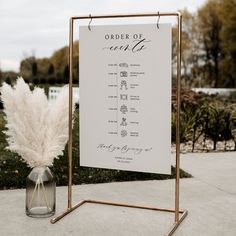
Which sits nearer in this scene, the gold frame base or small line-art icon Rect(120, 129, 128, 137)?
the gold frame base

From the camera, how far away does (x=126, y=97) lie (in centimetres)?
348

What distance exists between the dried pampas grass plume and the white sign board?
273mm

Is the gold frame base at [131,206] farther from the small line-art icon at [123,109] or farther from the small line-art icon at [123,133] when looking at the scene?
the small line-art icon at [123,109]

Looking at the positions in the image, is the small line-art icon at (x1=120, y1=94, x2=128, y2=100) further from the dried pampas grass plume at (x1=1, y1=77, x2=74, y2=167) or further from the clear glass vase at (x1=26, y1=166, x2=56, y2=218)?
the clear glass vase at (x1=26, y1=166, x2=56, y2=218)

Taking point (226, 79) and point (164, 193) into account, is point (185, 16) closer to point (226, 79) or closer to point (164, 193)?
point (226, 79)

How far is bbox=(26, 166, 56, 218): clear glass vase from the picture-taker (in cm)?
346

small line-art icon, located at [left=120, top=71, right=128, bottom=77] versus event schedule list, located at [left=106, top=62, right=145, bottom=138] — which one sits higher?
small line-art icon, located at [left=120, top=71, right=128, bottom=77]

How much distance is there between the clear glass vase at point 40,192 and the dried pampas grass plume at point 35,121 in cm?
9

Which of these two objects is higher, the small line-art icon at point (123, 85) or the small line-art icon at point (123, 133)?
the small line-art icon at point (123, 85)

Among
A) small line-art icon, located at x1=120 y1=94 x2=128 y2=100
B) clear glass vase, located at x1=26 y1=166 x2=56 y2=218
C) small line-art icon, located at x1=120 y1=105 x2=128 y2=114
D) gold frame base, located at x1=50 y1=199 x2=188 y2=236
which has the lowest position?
gold frame base, located at x1=50 y1=199 x2=188 y2=236

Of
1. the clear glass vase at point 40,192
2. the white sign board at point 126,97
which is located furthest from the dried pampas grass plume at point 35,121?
the white sign board at point 126,97

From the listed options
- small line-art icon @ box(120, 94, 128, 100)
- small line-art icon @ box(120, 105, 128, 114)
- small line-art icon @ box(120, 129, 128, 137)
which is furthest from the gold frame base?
small line-art icon @ box(120, 94, 128, 100)

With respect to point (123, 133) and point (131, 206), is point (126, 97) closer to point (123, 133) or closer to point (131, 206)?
point (123, 133)

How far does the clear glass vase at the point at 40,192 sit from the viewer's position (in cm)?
346
